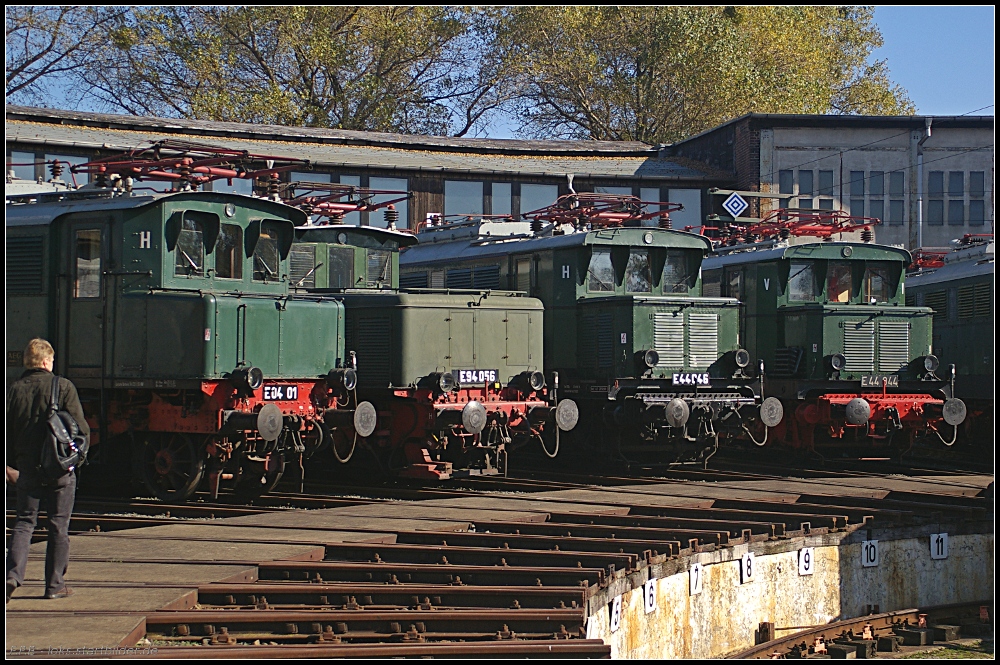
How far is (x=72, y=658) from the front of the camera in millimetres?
6984

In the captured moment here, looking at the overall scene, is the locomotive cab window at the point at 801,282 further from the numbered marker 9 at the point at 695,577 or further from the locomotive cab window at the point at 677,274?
the numbered marker 9 at the point at 695,577

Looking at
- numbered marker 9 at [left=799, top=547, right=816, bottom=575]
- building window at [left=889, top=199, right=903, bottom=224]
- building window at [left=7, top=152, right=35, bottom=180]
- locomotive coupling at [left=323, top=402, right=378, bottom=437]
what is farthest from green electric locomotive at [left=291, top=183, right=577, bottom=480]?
building window at [left=889, top=199, right=903, bottom=224]

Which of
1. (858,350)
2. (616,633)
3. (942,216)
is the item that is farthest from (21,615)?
(942,216)

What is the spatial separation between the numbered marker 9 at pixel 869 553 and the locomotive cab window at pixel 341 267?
787 cm

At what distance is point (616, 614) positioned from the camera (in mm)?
10289

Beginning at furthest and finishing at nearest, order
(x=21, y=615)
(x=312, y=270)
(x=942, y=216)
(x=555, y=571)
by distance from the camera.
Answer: (x=942, y=216), (x=312, y=270), (x=555, y=571), (x=21, y=615)

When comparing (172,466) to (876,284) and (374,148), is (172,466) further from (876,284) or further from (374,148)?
(374,148)

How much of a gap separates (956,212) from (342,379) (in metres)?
27.2

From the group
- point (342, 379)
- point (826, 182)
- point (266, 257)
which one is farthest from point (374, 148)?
point (342, 379)

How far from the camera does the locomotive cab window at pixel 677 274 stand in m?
18.4

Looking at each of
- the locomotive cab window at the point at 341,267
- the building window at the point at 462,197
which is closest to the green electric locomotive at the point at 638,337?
the locomotive cab window at the point at 341,267

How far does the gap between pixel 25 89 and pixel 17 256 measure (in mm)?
30197

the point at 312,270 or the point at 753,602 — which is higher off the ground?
the point at 312,270

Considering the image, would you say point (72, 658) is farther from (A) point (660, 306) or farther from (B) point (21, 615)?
(A) point (660, 306)
